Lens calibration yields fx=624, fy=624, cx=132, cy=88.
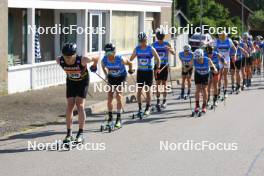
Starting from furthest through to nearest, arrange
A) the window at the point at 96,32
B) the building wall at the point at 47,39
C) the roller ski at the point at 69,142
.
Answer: the window at the point at 96,32
the building wall at the point at 47,39
the roller ski at the point at 69,142

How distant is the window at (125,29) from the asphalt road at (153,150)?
994 cm

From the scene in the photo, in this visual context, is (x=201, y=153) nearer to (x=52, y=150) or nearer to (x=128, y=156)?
(x=128, y=156)

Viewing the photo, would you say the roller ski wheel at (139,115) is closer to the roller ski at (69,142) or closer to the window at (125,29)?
the roller ski at (69,142)

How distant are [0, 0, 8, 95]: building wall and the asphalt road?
3.26 m

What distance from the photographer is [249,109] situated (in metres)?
16.5

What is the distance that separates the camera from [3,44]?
16.9 meters

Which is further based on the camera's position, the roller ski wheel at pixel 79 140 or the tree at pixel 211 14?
the tree at pixel 211 14

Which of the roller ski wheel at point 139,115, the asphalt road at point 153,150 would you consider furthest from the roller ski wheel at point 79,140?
the roller ski wheel at point 139,115

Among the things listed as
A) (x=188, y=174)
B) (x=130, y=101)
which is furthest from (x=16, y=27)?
(x=188, y=174)

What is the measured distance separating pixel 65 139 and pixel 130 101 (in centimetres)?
741

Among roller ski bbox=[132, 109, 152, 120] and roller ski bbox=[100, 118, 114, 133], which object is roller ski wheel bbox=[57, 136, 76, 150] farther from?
roller ski bbox=[132, 109, 152, 120]

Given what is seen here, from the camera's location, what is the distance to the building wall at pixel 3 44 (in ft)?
55.0

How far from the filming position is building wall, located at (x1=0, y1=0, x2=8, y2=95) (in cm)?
1675

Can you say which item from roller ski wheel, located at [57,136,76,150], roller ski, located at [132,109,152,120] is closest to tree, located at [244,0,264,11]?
roller ski, located at [132,109,152,120]
